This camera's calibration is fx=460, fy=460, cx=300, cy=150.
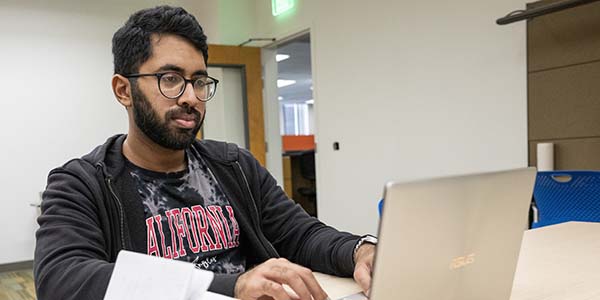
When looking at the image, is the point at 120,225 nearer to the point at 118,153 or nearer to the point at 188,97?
the point at 118,153

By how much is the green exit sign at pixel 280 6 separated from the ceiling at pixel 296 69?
0.29 m

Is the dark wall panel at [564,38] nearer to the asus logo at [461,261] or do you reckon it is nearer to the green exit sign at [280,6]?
the asus logo at [461,261]

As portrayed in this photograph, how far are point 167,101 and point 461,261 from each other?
79cm

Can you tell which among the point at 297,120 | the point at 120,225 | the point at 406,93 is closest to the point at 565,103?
the point at 406,93

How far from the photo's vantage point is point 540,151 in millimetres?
2375

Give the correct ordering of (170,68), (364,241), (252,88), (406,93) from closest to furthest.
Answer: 1. (364,241)
2. (170,68)
3. (406,93)
4. (252,88)

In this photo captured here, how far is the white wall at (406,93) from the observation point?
262cm

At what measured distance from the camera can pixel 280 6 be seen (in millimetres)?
4395

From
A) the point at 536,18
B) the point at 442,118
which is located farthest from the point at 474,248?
the point at 442,118

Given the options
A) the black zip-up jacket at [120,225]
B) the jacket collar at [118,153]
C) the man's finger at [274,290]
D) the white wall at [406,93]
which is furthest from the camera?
the white wall at [406,93]

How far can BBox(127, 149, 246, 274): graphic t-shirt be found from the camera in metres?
1.11

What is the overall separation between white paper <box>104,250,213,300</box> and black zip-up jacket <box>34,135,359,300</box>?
16cm

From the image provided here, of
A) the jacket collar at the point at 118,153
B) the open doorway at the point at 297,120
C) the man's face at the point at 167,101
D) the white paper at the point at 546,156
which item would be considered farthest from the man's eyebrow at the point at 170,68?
the open doorway at the point at 297,120

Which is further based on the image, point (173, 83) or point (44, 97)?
point (44, 97)
